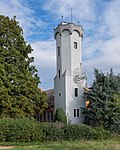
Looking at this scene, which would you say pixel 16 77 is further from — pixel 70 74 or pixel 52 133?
pixel 70 74

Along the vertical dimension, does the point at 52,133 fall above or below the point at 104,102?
below

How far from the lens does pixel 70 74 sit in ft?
114

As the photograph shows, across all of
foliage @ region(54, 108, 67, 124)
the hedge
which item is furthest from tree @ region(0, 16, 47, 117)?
the hedge

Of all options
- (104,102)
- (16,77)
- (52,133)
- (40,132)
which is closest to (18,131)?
(40,132)

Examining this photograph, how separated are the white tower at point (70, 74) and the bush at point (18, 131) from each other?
35.7ft

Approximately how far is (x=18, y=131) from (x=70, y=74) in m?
13.5

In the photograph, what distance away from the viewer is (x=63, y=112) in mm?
31766

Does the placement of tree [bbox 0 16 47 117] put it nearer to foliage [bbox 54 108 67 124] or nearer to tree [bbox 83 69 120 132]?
foliage [bbox 54 108 67 124]

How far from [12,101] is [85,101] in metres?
10.5

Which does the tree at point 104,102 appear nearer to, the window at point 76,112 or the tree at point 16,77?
the window at point 76,112

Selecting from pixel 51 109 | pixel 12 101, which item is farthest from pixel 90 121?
pixel 12 101

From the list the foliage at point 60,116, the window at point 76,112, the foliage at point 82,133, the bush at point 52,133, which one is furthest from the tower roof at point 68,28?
the bush at point 52,133

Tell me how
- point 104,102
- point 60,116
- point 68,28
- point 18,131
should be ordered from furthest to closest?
1. point 68,28
2. point 60,116
3. point 104,102
4. point 18,131

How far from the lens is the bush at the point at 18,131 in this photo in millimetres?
22484
